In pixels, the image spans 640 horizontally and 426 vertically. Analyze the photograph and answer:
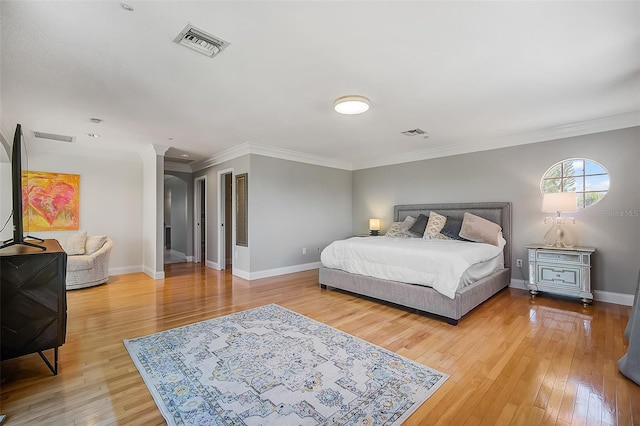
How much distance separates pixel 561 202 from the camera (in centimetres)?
370

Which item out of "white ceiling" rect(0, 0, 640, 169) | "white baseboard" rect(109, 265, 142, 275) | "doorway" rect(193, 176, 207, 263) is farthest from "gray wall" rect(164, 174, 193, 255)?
"white ceiling" rect(0, 0, 640, 169)

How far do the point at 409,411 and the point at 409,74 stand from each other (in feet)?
8.40

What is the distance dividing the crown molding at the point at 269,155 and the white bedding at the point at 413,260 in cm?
222

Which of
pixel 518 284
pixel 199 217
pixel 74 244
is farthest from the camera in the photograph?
pixel 199 217

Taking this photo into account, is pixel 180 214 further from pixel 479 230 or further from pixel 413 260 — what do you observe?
pixel 479 230

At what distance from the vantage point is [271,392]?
184 centimetres

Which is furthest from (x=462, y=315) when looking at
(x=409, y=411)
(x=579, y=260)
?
(x=579, y=260)

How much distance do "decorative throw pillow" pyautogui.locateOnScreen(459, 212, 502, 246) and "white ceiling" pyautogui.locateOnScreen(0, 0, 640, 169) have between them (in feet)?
4.48

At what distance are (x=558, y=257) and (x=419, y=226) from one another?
1942mm

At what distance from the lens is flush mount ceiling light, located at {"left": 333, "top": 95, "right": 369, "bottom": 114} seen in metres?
2.94

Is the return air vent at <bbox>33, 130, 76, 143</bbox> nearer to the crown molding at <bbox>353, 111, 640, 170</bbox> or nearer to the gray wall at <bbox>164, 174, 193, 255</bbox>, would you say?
the gray wall at <bbox>164, 174, 193, 255</bbox>

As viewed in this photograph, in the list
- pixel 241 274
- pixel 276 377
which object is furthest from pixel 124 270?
pixel 276 377

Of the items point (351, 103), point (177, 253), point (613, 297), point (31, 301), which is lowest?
point (177, 253)

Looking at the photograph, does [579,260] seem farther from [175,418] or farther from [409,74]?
[175,418]
